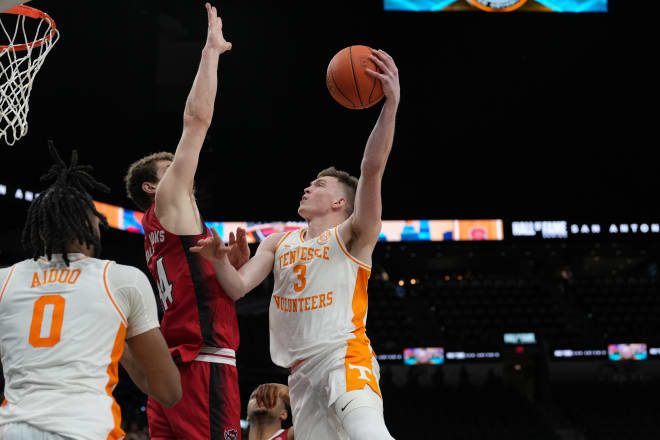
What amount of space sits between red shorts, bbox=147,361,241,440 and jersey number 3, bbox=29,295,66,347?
955 mm

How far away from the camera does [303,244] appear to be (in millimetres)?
3629

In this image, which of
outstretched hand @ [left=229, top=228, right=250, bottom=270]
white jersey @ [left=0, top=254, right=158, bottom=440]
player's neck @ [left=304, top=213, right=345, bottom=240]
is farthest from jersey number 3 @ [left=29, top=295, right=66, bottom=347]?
player's neck @ [left=304, top=213, right=345, bottom=240]

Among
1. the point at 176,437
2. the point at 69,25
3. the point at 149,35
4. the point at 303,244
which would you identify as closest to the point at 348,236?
the point at 303,244

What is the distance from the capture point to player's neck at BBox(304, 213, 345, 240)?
3.76 m

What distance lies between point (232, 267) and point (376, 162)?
2.77ft

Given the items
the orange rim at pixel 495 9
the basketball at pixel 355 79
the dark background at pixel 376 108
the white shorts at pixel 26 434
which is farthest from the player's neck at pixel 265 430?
the orange rim at pixel 495 9

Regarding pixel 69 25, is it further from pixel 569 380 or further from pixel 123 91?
pixel 569 380

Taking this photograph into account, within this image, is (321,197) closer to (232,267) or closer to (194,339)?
(232,267)

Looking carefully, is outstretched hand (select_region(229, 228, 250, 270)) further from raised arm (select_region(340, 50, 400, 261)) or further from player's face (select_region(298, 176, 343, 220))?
raised arm (select_region(340, 50, 400, 261))

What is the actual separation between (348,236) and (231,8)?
11.3 metres

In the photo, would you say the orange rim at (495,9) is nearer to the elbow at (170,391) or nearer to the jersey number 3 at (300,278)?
the jersey number 3 at (300,278)

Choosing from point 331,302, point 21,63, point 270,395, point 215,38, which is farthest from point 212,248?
point 21,63

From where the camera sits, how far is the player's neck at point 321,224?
3764 millimetres

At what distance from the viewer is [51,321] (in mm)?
2125
